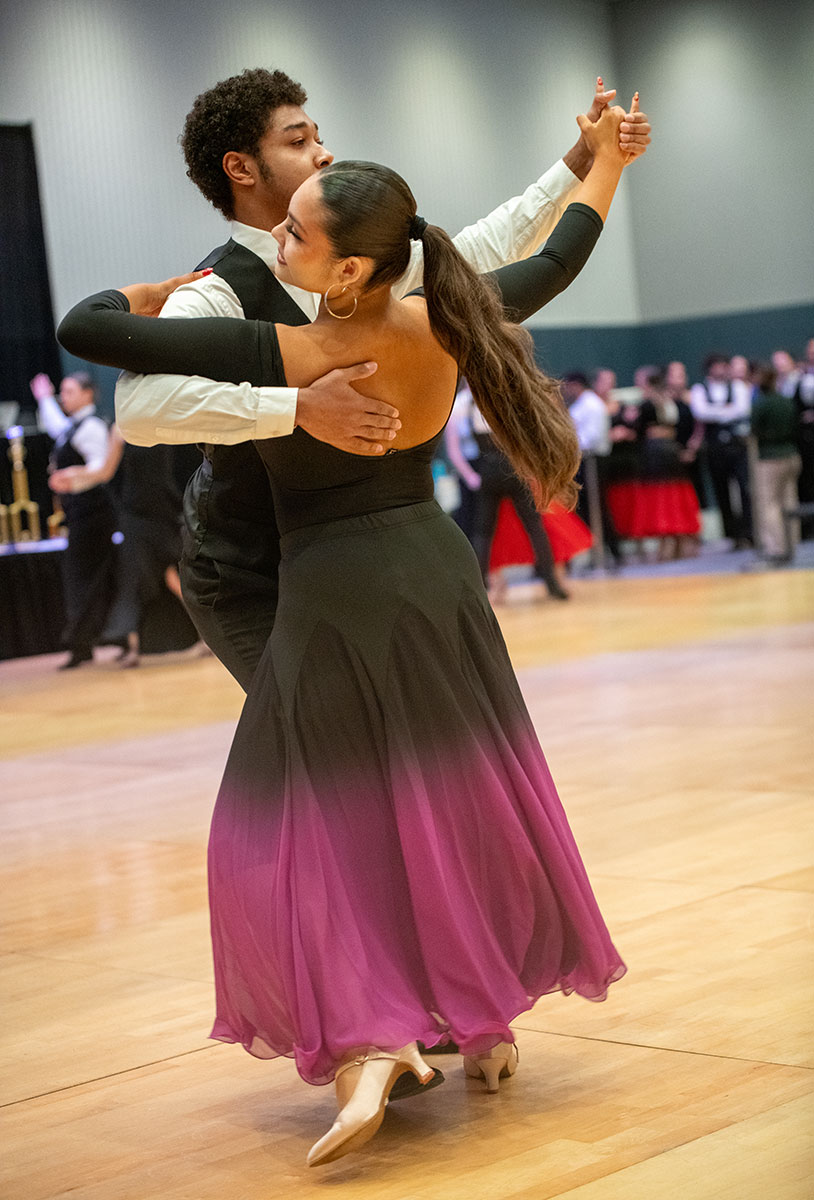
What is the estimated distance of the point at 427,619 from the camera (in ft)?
6.93

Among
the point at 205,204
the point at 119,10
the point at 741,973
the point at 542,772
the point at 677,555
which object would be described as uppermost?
the point at 119,10

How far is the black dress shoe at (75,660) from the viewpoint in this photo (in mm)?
9273

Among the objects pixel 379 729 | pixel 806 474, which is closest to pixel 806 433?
pixel 806 474

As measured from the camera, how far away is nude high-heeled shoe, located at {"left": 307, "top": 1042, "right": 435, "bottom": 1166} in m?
1.94

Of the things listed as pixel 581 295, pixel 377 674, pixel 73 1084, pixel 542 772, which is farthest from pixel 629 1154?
pixel 581 295

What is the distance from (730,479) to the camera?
1442 cm

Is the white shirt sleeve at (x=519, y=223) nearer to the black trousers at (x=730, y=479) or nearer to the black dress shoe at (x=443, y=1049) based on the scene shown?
the black dress shoe at (x=443, y=1049)

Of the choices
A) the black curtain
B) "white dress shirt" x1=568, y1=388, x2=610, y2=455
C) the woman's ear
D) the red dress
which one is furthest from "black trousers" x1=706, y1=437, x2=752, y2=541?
the woman's ear

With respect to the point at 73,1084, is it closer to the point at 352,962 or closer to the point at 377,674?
the point at 352,962

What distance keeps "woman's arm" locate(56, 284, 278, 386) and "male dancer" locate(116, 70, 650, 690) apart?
26 millimetres

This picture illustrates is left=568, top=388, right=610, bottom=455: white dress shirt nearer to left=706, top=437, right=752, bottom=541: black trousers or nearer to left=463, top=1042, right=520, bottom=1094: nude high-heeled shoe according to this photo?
left=706, top=437, right=752, bottom=541: black trousers

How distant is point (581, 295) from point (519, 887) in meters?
15.2

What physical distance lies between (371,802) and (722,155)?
15.6 m

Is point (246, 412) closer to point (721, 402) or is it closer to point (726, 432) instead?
point (726, 432)
